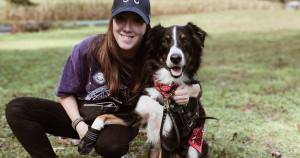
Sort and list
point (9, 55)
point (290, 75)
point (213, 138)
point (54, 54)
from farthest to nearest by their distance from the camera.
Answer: point (54, 54), point (9, 55), point (290, 75), point (213, 138)

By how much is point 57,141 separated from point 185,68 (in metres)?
A: 1.99

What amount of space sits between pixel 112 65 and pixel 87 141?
72 cm

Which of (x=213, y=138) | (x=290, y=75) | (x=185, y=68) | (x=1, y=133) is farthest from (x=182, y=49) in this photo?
(x=290, y=75)

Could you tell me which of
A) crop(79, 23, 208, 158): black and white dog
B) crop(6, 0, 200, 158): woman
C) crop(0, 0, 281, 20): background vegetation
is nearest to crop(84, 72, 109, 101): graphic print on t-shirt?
crop(6, 0, 200, 158): woman

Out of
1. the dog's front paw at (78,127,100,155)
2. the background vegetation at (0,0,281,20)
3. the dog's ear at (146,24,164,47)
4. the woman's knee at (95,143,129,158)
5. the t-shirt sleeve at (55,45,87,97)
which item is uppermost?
the dog's ear at (146,24,164,47)

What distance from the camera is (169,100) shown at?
292 cm

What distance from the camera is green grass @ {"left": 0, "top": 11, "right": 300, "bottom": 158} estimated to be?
392 centimetres

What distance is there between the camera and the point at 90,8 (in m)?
25.6

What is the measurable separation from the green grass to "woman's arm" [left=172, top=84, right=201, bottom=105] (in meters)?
0.91

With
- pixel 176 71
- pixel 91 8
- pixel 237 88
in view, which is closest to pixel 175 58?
pixel 176 71

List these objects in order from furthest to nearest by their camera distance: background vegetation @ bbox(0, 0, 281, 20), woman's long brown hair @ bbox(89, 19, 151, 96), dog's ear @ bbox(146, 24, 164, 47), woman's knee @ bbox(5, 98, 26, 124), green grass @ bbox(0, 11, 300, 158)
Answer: background vegetation @ bbox(0, 0, 281, 20) < green grass @ bbox(0, 11, 300, 158) < dog's ear @ bbox(146, 24, 164, 47) < woman's long brown hair @ bbox(89, 19, 151, 96) < woman's knee @ bbox(5, 98, 26, 124)

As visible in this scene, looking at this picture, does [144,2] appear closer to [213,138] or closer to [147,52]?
[147,52]

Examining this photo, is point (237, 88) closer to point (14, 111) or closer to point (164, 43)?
point (164, 43)

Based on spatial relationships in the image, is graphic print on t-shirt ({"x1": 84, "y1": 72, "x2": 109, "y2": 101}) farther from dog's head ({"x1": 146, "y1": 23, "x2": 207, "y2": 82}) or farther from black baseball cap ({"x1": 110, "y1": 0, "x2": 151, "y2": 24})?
black baseball cap ({"x1": 110, "y1": 0, "x2": 151, "y2": 24})
